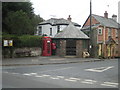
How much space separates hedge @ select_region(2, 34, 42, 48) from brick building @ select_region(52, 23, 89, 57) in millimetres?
2933

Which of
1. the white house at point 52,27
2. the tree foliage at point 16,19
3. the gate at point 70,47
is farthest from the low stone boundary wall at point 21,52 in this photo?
the white house at point 52,27

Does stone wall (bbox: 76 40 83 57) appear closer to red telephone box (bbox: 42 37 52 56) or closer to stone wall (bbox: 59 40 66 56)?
stone wall (bbox: 59 40 66 56)

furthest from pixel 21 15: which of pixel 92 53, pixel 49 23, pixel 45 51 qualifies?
pixel 49 23

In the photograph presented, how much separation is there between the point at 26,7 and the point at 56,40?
28.1 feet

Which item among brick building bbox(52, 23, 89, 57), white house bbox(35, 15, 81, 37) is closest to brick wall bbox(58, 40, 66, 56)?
brick building bbox(52, 23, 89, 57)

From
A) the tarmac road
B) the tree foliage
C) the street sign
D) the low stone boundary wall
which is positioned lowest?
the tarmac road

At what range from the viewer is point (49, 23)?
3647cm

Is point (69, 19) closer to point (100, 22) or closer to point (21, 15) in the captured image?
point (100, 22)

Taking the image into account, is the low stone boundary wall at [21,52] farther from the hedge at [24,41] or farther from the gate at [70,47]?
the gate at [70,47]

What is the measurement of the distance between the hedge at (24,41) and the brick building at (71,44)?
2.93 meters

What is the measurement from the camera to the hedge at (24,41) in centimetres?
2133

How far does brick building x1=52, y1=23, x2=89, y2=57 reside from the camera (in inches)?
979

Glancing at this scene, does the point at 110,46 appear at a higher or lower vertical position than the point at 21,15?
lower

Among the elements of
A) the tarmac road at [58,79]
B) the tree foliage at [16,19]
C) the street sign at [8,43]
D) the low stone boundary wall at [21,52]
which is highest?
the tree foliage at [16,19]
